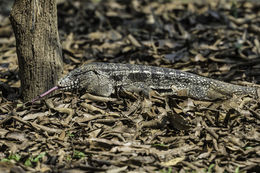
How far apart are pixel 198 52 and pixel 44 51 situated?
350cm

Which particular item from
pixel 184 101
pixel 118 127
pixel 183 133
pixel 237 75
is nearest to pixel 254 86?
pixel 237 75

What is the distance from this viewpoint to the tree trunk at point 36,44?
5.67 m

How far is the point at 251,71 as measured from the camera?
284 inches

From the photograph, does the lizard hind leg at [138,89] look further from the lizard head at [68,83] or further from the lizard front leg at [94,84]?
the lizard head at [68,83]

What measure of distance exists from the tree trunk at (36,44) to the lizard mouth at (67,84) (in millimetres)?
124

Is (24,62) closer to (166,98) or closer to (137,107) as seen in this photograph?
(137,107)

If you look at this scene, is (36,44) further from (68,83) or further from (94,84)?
(94,84)

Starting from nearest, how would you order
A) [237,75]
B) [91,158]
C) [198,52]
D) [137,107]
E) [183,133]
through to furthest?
[91,158], [183,133], [137,107], [237,75], [198,52]

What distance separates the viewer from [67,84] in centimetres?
608

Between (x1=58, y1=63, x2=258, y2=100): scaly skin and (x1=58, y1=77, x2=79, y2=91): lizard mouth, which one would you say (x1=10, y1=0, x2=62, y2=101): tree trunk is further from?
(x1=58, y1=63, x2=258, y2=100): scaly skin

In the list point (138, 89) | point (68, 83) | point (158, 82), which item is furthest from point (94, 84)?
point (158, 82)

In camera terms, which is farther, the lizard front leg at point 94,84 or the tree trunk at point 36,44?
the lizard front leg at point 94,84

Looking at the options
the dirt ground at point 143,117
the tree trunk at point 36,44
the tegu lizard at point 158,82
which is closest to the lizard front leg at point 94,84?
the tegu lizard at point 158,82

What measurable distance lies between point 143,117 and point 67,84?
1.40 metres
